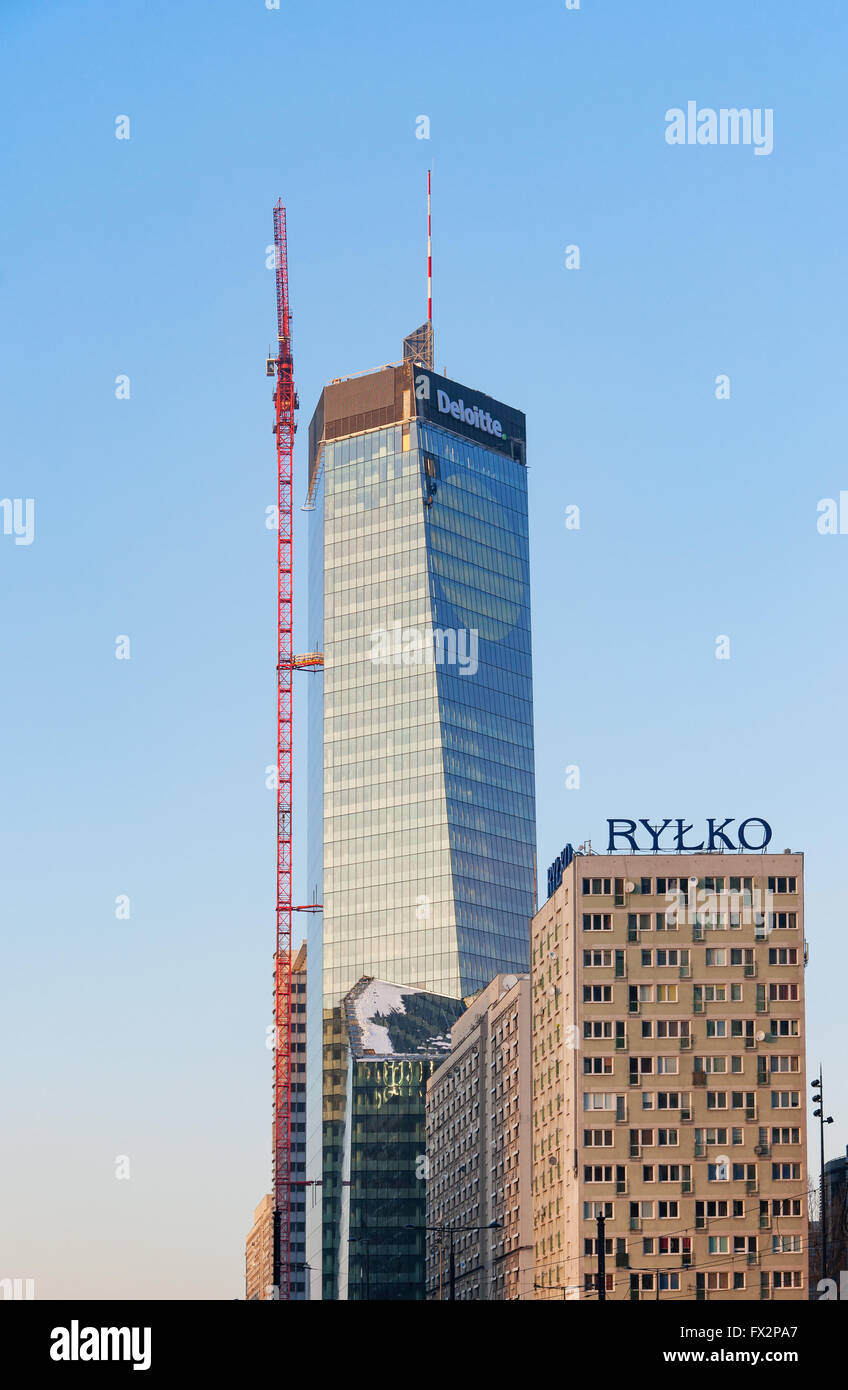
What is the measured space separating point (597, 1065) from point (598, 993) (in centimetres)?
676

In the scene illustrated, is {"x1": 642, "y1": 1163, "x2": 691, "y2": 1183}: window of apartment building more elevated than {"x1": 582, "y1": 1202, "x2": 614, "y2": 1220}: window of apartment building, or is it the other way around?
{"x1": 642, "y1": 1163, "x2": 691, "y2": 1183}: window of apartment building

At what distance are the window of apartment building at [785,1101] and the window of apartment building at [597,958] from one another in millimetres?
19802

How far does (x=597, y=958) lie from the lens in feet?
641

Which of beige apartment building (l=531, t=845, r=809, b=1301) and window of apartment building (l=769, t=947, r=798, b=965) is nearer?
beige apartment building (l=531, t=845, r=809, b=1301)

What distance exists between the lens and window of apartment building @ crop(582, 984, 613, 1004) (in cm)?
19438

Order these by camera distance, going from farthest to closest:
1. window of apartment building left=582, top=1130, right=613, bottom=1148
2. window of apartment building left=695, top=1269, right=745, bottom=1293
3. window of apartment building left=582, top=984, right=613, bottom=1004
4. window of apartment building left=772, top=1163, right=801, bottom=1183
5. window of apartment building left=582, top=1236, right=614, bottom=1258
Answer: window of apartment building left=582, top=984, right=613, bottom=1004, window of apartment building left=772, top=1163, right=801, bottom=1183, window of apartment building left=582, top=1130, right=613, bottom=1148, window of apartment building left=695, top=1269, right=745, bottom=1293, window of apartment building left=582, top=1236, right=614, bottom=1258

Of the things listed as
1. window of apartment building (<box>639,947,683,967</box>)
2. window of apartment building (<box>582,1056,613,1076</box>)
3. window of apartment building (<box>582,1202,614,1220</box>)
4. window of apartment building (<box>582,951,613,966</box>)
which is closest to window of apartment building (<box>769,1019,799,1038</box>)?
window of apartment building (<box>639,947,683,967</box>)

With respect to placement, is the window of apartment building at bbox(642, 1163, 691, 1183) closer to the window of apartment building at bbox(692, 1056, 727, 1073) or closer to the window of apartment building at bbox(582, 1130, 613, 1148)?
the window of apartment building at bbox(582, 1130, 613, 1148)

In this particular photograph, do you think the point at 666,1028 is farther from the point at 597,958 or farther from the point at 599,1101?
the point at 599,1101

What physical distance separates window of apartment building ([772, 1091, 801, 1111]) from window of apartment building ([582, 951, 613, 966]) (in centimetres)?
1980

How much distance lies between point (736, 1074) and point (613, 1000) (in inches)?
527
